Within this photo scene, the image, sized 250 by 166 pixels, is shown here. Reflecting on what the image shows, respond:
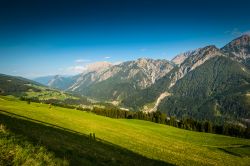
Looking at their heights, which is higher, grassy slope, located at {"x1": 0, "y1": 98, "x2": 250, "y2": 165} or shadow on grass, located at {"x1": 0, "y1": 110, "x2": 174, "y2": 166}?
shadow on grass, located at {"x1": 0, "y1": 110, "x2": 174, "y2": 166}

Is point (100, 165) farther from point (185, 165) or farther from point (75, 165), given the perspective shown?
point (185, 165)

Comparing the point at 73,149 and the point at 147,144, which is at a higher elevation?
the point at 73,149

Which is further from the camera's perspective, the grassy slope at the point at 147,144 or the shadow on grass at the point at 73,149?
the grassy slope at the point at 147,144

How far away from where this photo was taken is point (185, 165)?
1048 inches

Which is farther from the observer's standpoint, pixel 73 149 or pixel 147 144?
pixel 147 144

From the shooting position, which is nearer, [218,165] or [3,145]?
[3,145]

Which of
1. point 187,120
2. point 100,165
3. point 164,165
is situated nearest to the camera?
point 100,165

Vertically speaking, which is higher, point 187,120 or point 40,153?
point 40,153

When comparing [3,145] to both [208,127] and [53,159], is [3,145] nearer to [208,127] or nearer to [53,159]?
[53,159]

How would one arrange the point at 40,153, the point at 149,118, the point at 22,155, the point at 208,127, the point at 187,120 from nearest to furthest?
the point at 22,155 → the point at 40,153 → the point at 208,127 → the point at 187,120 → the point at 149,118

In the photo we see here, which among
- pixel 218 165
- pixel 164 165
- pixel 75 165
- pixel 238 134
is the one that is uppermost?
pixel 75 165

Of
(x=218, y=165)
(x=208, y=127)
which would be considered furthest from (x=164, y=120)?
(x=218, y=165)

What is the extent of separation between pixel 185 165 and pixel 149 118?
161 metres

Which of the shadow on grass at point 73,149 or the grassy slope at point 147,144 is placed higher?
the shadow on grass at point 73,149
